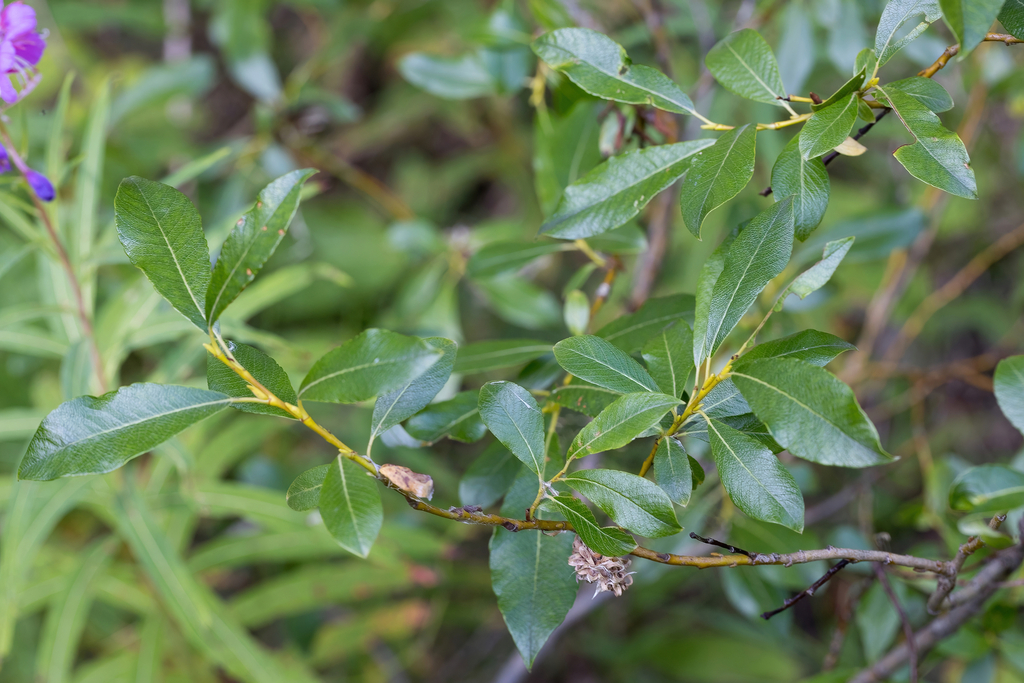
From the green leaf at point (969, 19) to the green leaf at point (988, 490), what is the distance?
35 cm

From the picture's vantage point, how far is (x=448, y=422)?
0.59 meters

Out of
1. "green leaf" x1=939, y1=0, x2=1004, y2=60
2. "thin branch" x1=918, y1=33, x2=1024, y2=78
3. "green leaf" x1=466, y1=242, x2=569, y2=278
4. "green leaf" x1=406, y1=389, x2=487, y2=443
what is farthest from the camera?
"green leaf" x1=466, y1=242, x2=569, y2=278

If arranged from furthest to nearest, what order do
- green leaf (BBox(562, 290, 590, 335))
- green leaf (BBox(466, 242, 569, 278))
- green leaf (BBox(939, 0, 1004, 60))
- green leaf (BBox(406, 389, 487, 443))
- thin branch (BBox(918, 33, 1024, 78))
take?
green leaf (BBox(466, 242, 569, 278)) → green leaf (BBox(562, 290, 590, 335)) → green leaf (BBox(406, 389, 487, 443)) → thin branch (BBox(918, 33, 1024, 78)) → green leaf (BBox(939, 0, 1004, 60))

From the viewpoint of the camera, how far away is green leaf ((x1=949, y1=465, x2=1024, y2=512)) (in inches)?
20.7

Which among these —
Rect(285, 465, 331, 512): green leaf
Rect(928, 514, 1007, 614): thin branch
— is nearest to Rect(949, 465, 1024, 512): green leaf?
Rect(928, 514, 1007, 614): thin branch

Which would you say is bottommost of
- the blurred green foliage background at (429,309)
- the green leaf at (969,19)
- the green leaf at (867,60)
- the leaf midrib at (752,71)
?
the blurred green foliage background at (429,309)

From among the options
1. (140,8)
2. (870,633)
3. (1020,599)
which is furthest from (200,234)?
(140,8)

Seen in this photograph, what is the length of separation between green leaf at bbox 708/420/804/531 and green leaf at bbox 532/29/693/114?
0.26 m

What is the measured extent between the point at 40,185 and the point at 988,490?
905 mm

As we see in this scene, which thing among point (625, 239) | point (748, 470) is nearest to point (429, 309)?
point (625, 239)

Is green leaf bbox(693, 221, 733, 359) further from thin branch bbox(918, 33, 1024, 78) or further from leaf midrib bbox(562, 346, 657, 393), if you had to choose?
thin branch bbox(918, 33, 1024, 78)

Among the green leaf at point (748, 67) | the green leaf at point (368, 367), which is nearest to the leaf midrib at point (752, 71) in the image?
the green leaf at point (748, 67)

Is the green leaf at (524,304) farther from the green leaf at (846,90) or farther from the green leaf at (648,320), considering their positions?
the green leaf at (846,90)

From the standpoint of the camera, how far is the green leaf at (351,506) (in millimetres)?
419
